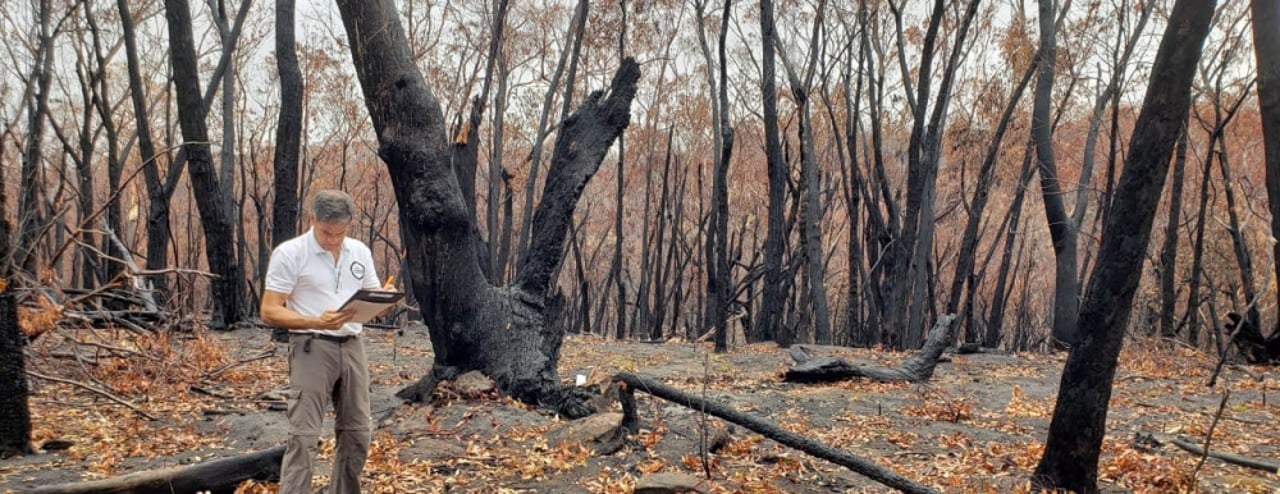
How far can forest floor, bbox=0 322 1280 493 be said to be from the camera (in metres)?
4.67

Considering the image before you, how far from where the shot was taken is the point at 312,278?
11.5 ft

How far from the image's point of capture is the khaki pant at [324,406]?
3.38 m

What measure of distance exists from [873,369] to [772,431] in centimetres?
497

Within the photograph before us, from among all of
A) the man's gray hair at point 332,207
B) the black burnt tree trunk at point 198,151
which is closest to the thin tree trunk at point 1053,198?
the man's gray hair at point 332,207

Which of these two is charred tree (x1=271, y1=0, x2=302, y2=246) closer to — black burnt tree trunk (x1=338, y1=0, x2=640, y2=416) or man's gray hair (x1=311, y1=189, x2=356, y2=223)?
black burnt tree trunk (x1=338, y1=0, x2=640, y2=416)

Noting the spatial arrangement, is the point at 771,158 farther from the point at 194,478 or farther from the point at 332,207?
the point at 194,478

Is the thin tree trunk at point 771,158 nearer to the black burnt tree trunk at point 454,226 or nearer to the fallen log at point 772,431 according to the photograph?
the black burnt tree trunk at point 454,226

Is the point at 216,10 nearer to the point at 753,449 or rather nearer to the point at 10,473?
the point at 10,473

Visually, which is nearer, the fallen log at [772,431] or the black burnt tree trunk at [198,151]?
the fallen log at [772,431]

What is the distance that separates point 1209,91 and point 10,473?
1513 cm

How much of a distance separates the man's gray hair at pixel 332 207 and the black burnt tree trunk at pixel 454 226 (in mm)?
2627

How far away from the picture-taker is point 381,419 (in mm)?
6066

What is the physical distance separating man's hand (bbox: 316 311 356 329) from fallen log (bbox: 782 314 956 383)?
21.9ft

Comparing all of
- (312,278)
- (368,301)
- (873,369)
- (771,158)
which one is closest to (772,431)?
(368,301)
